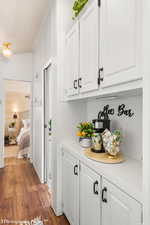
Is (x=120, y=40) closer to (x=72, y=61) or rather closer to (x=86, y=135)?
(x=72, y=61)

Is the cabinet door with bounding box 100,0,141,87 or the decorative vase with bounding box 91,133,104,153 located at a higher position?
the cabinet door with bounding box 100,0,141,87

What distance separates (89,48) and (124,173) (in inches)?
41.8

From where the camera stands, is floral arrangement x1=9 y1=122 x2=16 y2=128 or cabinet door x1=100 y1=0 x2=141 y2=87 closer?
cabinet door x1=100 y1=0 x2=141 y2=87

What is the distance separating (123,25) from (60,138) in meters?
1.43

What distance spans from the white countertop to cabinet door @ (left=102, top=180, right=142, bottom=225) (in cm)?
4

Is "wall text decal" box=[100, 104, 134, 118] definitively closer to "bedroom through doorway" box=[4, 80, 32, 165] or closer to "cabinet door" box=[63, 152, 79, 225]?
"cabinet door" box=[63, 152, 79, 225]

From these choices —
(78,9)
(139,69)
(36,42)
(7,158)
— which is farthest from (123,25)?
(7,158)

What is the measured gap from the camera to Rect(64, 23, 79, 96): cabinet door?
67.1 inches

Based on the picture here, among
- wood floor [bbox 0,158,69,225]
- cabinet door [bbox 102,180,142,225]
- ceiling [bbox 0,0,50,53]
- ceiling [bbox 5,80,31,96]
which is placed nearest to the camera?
cabinet door [bbox 102,180,142,225]

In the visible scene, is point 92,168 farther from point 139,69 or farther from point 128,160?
point 139,69

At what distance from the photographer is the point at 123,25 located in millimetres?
980

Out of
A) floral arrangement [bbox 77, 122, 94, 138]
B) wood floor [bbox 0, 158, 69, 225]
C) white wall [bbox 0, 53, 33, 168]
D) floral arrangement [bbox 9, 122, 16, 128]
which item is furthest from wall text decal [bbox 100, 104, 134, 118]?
floral arrangement [bbox 9, 122, 16, 128]

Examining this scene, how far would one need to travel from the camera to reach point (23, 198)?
7.92 ft

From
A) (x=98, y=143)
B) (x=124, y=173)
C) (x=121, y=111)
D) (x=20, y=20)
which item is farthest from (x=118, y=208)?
(x=20, y=20)
